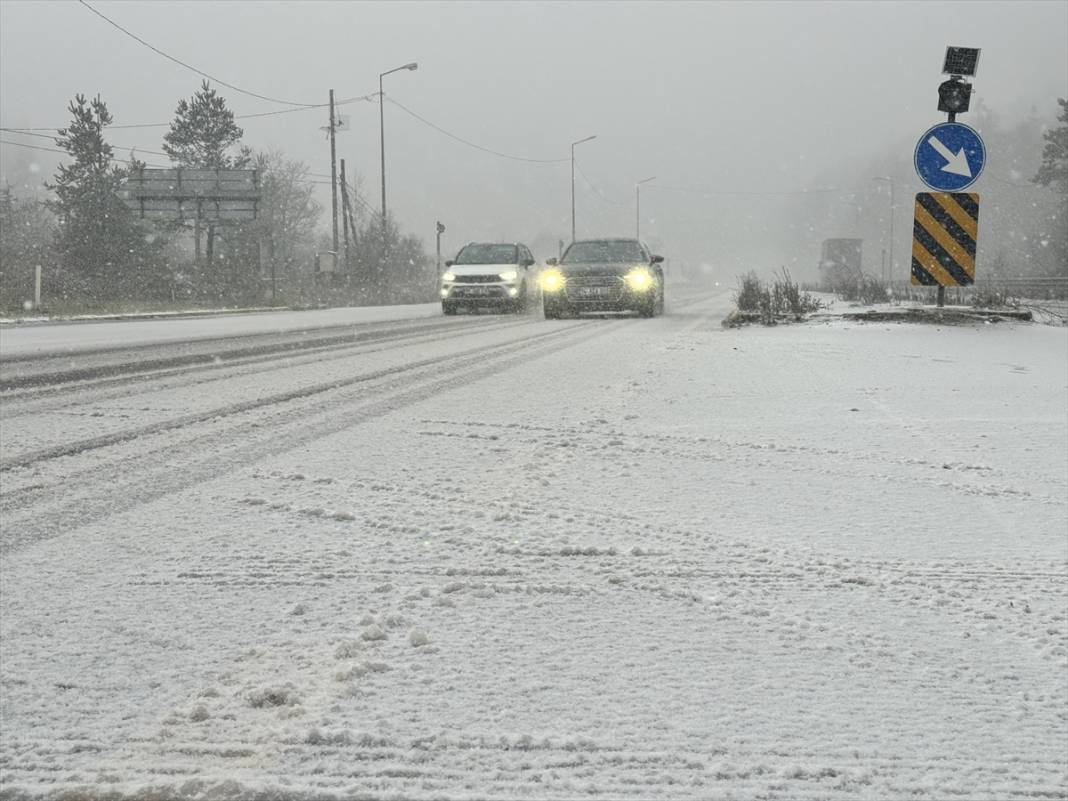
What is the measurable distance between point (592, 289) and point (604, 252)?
1741 mm

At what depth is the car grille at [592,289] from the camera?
614 inches

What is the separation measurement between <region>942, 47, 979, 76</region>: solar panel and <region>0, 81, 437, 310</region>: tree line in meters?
18.5

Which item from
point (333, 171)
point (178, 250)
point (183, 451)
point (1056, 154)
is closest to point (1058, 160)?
point (1056, 154)

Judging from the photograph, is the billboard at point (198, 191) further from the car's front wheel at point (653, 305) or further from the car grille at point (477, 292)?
the car's front wheel at point (653, 305)

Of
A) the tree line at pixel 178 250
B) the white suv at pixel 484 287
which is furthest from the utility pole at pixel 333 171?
the white suv at pixel 484 287

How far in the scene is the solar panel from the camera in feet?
33.6

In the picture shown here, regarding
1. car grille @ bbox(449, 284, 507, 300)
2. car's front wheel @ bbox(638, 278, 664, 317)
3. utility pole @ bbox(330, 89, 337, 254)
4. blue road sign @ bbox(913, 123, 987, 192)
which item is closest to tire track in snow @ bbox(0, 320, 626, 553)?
blue road sign @ bbox(913, 123, 987, 192)

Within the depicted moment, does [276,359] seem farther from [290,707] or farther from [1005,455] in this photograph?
[290,707]

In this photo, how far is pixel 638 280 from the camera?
51.1ft

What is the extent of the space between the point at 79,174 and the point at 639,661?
53089mm

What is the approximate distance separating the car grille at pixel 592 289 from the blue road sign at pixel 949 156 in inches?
249

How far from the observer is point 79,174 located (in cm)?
4781

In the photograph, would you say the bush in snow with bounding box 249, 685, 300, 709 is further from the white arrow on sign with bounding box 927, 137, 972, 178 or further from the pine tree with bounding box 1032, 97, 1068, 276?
the pine tree with bounding box 1032, 97, 1068, 276

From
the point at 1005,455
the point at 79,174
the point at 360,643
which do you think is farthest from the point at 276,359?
the point at 79,174
